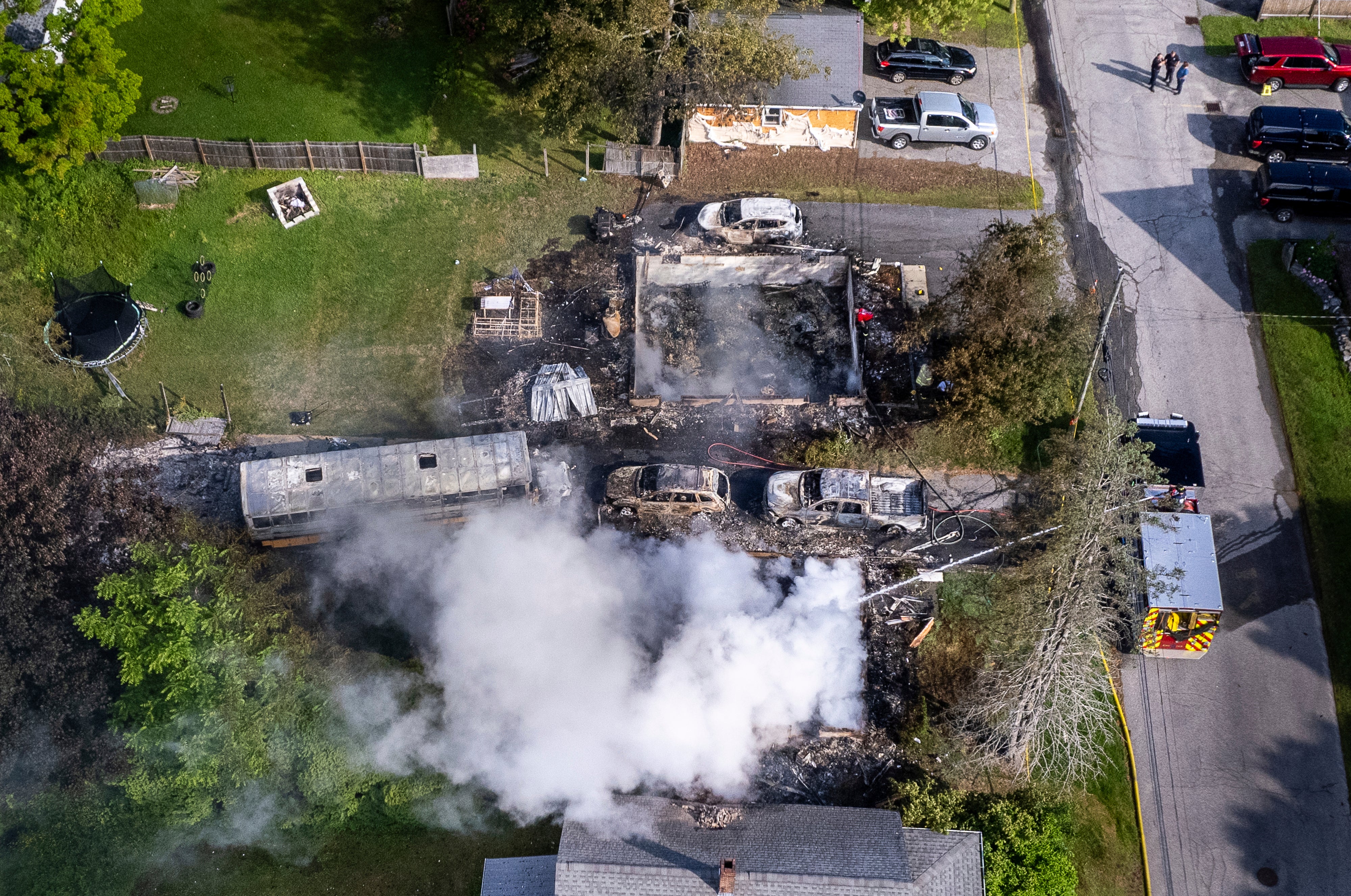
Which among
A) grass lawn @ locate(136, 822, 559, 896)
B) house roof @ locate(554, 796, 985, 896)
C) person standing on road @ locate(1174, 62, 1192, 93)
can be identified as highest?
person standing on road @ locate(1174, 62, 1192, 93)

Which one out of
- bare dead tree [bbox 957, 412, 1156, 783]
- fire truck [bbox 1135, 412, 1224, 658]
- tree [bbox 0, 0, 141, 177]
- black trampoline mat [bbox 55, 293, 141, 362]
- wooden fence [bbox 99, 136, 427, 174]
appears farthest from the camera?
wooden fence [bbox 99, 136, 427, 174]

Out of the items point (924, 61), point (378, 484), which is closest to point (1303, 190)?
point (924, 61)

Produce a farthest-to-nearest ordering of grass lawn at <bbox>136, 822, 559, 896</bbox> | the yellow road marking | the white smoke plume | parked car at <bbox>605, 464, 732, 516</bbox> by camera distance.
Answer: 1. the yellow road marking
2. parked car at <bbox>605, 464, 732, 516</bbox>
3. grass lawn at <bbox>136, 822, 559, 896</bbox>
4. the white smoke plume

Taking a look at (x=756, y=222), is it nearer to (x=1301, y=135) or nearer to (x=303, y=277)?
(x=303, y=277)

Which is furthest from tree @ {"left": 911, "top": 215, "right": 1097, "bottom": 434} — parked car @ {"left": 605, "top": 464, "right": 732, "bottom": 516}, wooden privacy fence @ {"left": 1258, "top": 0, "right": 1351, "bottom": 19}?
wooden privacy fence @ {"left": 1258, "top": 0, "right": 1351, "bottom": 19}

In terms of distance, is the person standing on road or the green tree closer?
the green tree

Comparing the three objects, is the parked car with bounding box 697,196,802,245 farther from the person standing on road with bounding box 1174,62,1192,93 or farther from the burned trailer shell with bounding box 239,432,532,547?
the person standing on road with bounding box 1174,62,1192,93

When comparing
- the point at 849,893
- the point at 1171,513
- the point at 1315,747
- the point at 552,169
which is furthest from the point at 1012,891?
the point at 552,169

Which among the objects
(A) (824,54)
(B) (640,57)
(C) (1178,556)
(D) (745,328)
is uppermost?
(B) (640,57)
